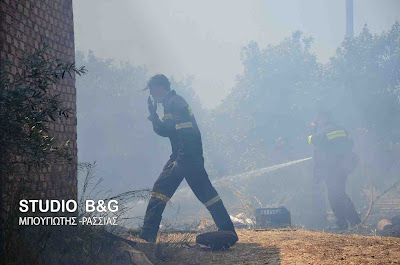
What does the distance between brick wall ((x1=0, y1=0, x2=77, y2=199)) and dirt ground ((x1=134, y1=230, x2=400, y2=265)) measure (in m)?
1.21

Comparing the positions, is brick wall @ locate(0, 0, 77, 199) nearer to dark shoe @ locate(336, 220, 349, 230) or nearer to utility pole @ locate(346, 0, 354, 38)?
dark shoe @ locate(336, 220, 349, 230)

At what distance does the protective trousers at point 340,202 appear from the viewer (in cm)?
946

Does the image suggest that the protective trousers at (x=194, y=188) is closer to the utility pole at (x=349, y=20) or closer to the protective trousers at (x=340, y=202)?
the protective trousers at (x=340, y=202)

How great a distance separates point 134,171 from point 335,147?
15479 mm

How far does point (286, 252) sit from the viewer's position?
5047 millimetres

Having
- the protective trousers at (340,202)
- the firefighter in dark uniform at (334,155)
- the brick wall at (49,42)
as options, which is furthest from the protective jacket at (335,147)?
the brick wall at (49,42)

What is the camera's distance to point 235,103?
67.9 feet

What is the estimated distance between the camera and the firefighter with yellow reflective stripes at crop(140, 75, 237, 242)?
5.98 metres

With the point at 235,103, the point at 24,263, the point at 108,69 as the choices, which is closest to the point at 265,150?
the point at 235,103

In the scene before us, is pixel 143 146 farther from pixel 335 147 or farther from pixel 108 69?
pixel 335 147

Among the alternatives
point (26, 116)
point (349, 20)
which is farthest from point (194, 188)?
point (349, 20)

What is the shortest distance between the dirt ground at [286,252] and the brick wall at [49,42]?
1209 millimetres

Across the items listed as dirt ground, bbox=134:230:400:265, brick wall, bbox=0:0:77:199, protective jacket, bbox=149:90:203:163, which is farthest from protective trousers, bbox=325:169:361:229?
brick wall, bbox=0:0:77:199

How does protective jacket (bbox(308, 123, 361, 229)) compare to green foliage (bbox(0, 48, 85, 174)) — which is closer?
green foliage (bbox(0, 48, 85, 174))
